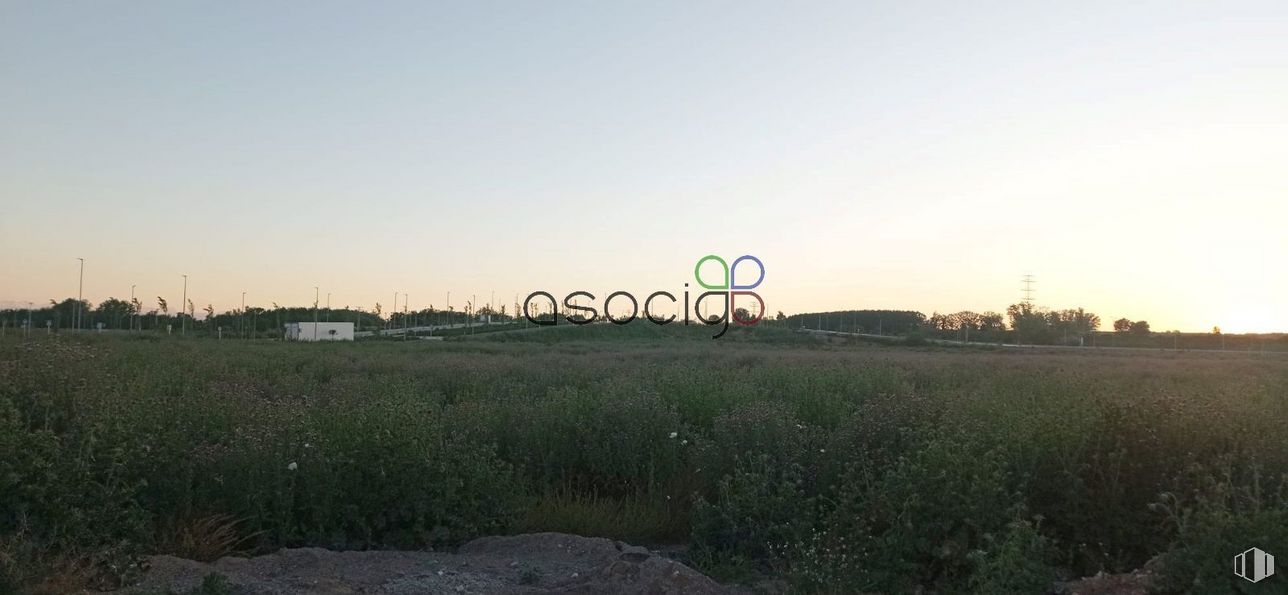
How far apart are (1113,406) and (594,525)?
14.3ft

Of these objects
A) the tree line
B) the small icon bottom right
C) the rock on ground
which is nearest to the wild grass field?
the small icon bottom right

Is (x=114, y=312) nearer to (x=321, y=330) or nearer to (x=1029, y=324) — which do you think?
(x=321, y=330)

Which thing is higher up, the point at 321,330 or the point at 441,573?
the point at 321,330

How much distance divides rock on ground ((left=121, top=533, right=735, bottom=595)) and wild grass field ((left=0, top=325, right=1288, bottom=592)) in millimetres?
383

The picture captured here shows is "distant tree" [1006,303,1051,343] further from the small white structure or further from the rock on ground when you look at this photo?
the rock on ground

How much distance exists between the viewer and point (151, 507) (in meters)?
6.42

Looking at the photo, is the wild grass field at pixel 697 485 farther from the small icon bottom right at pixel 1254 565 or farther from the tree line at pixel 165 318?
the tree line at pixel 165 318

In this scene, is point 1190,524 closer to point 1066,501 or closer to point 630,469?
point 1066,501

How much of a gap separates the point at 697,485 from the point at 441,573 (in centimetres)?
315

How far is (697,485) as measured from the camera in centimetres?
838

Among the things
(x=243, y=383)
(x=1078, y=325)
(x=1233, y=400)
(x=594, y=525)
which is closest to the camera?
(x=594, y=525)

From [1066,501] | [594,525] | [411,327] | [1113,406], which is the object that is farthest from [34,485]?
[411,327]

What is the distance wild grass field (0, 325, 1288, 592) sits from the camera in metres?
5.49

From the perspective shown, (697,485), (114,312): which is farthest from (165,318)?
(697,485)
